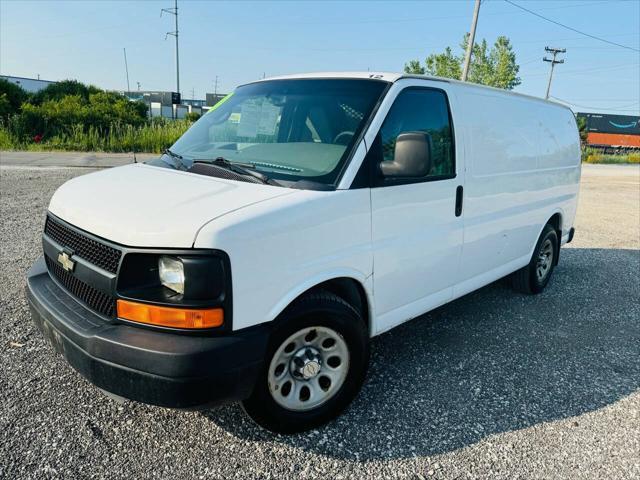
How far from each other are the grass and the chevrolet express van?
58.0 feet

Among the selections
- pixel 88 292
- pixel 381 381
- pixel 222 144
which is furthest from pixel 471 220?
pixel 88 292

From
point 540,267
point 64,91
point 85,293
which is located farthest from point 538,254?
point 64,91

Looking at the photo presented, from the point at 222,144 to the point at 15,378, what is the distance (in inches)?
83.3

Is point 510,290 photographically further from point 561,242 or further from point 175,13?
point 175,13

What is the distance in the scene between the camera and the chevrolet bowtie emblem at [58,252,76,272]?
2.67 metres

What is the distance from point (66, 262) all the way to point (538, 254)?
4.68 meters

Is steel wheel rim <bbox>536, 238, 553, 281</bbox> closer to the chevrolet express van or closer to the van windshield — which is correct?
the chevrolet express van

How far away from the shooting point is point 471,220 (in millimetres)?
3879

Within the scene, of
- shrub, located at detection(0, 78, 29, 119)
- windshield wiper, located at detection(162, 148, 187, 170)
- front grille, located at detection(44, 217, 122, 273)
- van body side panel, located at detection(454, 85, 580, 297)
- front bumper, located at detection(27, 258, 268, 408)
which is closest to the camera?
front bumper, located at detection(27, 258, 268, 408)

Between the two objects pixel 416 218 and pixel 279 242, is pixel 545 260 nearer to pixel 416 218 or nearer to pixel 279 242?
pixel 416 218

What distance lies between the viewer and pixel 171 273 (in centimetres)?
233

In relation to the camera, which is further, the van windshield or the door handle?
the door handle

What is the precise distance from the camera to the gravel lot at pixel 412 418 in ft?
8.57

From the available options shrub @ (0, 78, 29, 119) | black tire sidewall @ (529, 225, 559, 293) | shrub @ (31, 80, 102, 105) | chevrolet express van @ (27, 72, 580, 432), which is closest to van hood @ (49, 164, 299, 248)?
chevrolet express van @ (27, 72, 580, 432)
